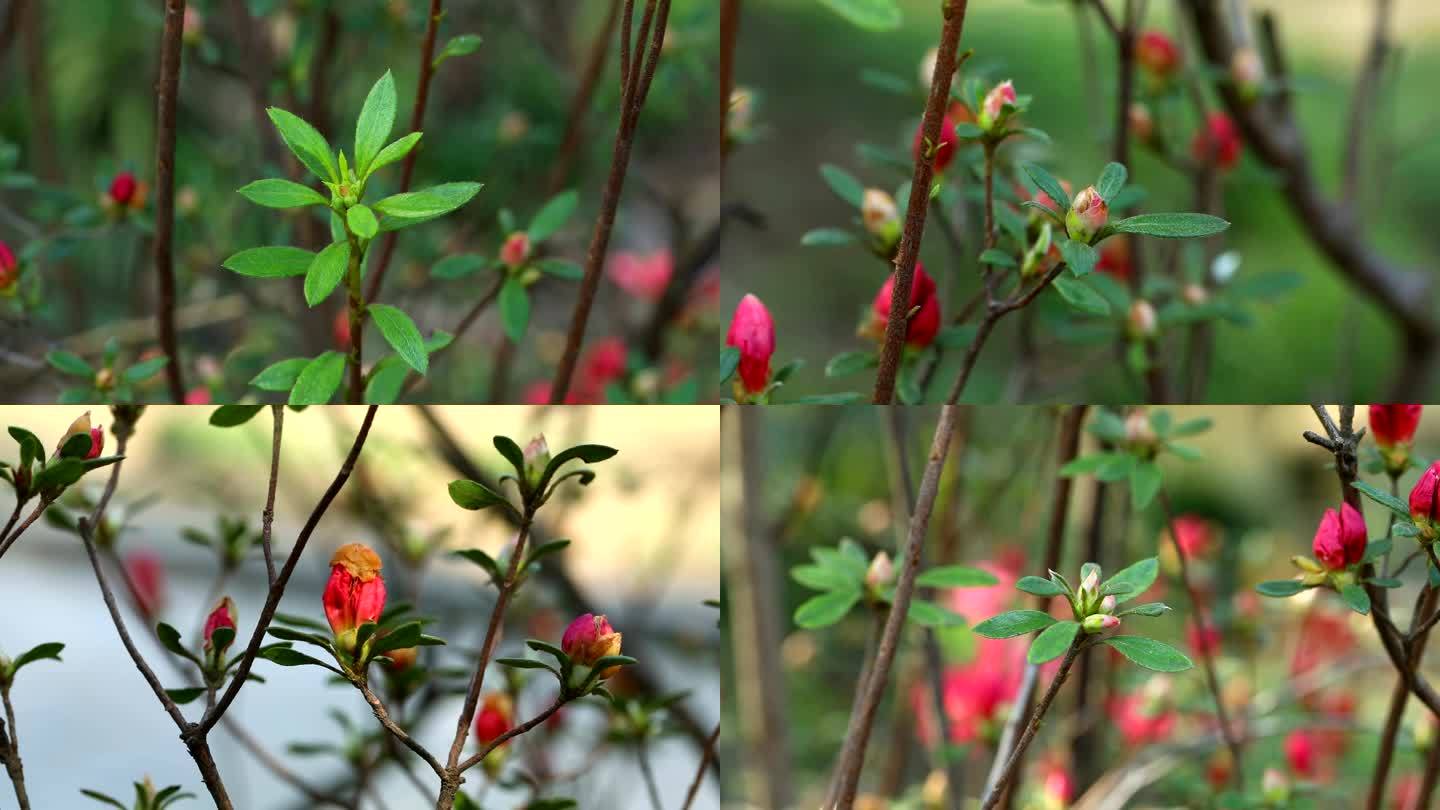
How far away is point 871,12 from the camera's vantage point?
607mm

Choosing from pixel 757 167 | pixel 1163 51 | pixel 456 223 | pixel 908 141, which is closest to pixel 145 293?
pixel 456 223

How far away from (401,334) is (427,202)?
0.19 feet

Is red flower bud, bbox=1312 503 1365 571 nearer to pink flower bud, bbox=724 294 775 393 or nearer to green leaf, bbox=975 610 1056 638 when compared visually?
green leaf, bbox=975 610 1056 638

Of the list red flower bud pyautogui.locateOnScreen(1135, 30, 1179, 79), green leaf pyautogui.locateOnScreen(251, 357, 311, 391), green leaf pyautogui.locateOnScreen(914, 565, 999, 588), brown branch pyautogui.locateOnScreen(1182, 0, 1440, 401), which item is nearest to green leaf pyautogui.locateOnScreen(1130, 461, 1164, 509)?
green leaf pyautogui.locateOnScreen(914, 565, 999, 588)

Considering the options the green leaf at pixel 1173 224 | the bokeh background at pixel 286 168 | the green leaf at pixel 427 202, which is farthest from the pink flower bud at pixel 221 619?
the green leaf at pixel 1173 224

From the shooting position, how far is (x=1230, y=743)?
0.80 m

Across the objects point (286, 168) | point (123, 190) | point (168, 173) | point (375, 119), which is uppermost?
point (286, 168)

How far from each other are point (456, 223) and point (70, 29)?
1.07m

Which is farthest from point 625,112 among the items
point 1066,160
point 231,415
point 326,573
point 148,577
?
point 1066,160

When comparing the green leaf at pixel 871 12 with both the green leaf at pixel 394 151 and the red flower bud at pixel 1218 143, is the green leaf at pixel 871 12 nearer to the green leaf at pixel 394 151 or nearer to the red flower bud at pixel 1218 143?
the green leaf at pixel 394 151

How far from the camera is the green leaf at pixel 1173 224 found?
491 mm

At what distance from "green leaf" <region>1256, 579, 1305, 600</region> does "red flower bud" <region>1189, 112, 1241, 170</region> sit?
2.35 ft

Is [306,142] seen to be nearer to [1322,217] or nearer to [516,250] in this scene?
[516,250]

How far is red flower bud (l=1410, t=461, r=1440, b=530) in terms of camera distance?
1.69 feet
